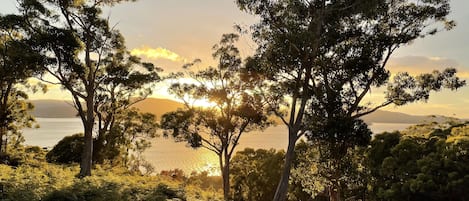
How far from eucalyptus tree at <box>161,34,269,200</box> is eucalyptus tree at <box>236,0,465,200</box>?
23.7 feet

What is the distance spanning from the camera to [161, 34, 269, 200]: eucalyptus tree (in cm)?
2662

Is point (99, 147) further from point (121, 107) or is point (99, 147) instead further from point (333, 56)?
point (333, 56)

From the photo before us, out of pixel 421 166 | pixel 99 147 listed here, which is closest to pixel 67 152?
pixel 99 147

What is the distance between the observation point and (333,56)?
58.0ft

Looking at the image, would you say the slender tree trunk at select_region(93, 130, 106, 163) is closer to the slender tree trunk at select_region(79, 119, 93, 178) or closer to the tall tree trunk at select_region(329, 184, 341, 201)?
the slender tree trunk at select_region(79, 119, 93, 178)

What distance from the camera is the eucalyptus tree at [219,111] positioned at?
26622 mm

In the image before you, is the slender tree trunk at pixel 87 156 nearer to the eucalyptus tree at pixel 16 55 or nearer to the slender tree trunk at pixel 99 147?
the eucalyptus tree at pixel 16 55

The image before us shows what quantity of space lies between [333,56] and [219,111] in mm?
12893

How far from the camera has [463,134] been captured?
17.8 meters

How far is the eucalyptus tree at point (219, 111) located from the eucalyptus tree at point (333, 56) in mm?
7226

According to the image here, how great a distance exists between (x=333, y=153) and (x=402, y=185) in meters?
4.18

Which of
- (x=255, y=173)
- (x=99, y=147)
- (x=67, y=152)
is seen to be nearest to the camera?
(x=99, y=147)

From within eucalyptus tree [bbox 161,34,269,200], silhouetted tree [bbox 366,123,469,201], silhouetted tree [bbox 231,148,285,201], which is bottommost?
silhouetted tree [bbox 231,148,285,201]

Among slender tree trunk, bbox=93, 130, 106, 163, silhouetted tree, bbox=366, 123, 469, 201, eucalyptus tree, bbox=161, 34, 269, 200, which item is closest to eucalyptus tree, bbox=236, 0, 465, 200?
silhouetted tree, bbox=366, 123, 469, 201
